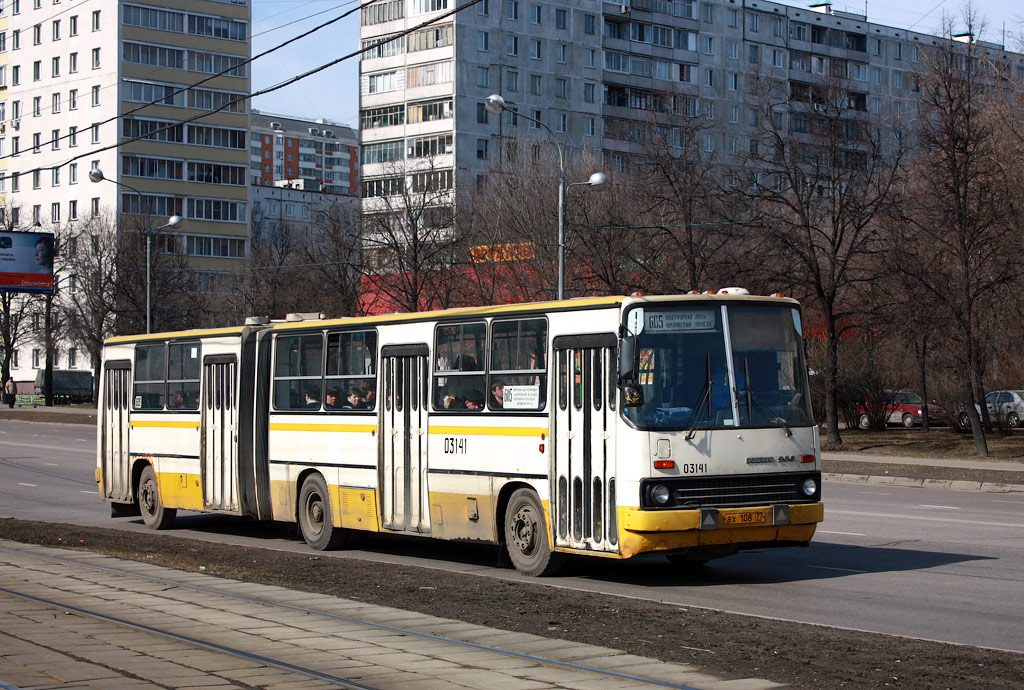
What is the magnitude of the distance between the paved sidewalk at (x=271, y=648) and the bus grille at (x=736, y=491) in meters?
2.96

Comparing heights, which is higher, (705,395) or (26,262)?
(26,262)

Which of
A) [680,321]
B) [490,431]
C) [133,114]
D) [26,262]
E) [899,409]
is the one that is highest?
[133,114]

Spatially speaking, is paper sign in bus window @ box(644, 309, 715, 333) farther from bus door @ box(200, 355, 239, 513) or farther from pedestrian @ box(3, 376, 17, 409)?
pedestrian @ box(3, 376, 17, 409)

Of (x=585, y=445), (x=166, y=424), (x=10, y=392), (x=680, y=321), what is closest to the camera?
(x=680, y=321)

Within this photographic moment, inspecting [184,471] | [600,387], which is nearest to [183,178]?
[184,471]

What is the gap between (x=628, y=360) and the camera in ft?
40.2

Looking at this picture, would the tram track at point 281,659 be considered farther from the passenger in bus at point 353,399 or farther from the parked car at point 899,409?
the parked car at point 899,409

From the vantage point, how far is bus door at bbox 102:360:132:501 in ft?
67.2

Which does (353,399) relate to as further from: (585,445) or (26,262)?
(26,262)

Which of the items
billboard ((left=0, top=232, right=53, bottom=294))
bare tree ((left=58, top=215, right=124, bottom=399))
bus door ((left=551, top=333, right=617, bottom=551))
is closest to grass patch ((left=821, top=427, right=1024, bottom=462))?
bus door ((left=551, top=333, right=617, bottom=551))

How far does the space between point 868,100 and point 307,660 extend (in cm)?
11179

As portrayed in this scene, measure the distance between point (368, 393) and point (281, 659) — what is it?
738 cm

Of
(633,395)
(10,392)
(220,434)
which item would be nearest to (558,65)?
(10,392)

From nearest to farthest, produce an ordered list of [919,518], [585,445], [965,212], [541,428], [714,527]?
[714,527]
[585,445]
[541,428]
[919,518]
[965,212]
